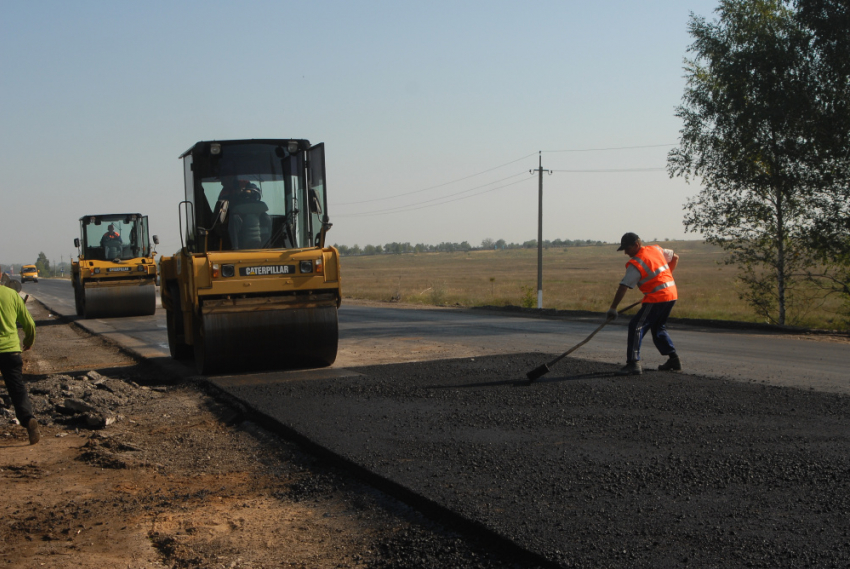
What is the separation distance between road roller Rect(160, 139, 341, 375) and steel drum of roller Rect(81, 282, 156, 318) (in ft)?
38.8

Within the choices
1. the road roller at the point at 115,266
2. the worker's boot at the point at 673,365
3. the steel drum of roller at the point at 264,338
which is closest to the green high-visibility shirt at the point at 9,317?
the steel drum of roller at the point at 264,338

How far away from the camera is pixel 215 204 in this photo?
9.49 meters

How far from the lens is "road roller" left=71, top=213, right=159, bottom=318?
20.7 meters

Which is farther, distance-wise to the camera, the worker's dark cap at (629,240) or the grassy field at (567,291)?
the grassy field at (567,291)

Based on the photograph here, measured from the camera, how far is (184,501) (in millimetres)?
4805

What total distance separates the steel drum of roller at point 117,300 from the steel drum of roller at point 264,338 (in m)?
12.3

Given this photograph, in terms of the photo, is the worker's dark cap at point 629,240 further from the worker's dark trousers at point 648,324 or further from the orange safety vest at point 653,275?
the worker's dark trousers at point 648,324

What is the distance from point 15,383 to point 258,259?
10.5ft

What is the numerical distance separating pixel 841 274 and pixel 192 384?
1602cm

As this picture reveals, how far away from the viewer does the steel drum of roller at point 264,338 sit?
897cm

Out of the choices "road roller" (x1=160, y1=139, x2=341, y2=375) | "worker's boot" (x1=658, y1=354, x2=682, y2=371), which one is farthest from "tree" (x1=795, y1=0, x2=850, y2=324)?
"road roller" (x1=160, y1=139, x2=341, y2=375)

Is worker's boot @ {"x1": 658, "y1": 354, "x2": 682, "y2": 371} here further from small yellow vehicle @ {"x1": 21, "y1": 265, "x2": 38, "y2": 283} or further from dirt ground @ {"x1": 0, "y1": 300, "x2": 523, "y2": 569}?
small yellow vehicle @ {"x1": 21, "y1": 265, "x2": 38, "y2": 283}

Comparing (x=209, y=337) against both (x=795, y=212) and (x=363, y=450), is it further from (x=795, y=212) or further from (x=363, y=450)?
(x=795, y=212)

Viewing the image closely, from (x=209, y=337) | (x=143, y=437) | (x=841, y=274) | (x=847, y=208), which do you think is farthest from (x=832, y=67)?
(x=143, y=437)
